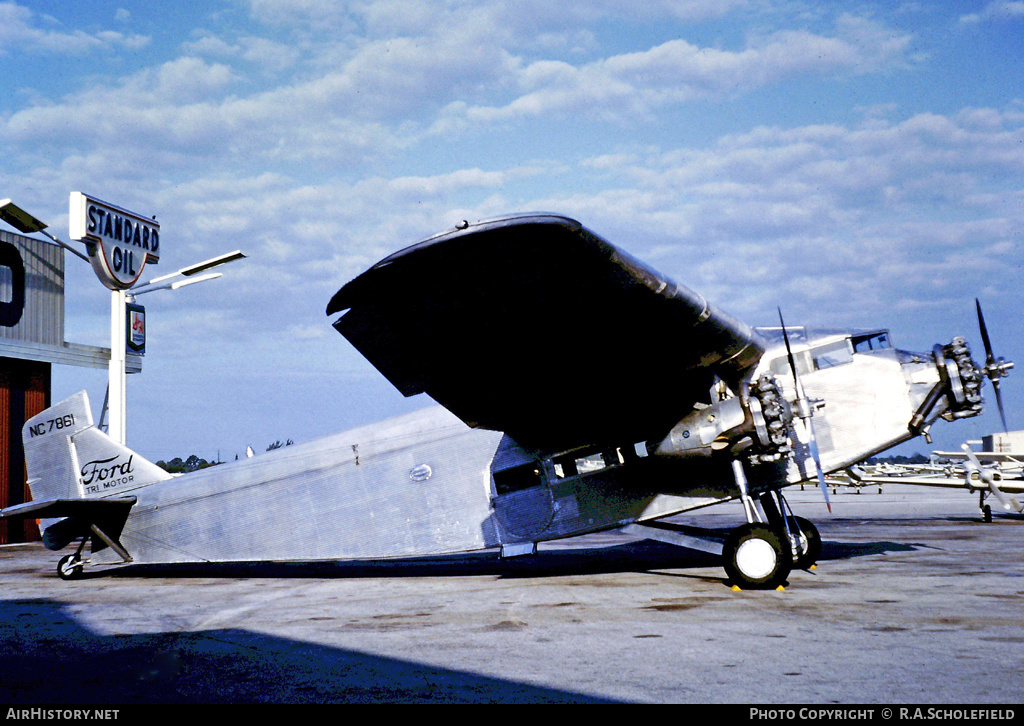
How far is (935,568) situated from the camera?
12.1 meters

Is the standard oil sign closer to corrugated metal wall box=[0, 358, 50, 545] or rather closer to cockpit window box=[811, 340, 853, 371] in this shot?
corrugated metal wall box=[0, 358, 50, 545]

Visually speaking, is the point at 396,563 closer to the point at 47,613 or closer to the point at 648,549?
the point at 648,549

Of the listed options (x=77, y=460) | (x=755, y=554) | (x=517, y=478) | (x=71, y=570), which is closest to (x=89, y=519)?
(x=71, y=570)

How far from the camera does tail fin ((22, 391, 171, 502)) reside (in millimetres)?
14484

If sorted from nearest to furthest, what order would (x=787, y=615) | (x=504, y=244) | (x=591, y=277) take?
(x=504, y=244) < (x=591, y=277) < (x=787, y=615)

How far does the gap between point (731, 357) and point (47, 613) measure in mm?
9672

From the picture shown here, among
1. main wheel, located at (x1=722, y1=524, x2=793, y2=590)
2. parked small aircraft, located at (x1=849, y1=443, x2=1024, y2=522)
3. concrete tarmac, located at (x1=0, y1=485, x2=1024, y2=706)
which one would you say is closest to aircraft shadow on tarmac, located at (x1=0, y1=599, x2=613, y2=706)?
concrete tarmac, located at (x1=0, y1=485, x2=1024, y2=706)

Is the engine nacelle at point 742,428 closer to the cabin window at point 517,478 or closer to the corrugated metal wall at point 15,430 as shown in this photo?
the cabin window at point 517,478

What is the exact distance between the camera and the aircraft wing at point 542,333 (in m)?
7.00

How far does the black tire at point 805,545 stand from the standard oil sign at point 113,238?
2337 cm

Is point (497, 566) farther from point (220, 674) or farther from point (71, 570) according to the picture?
point (220, 674)

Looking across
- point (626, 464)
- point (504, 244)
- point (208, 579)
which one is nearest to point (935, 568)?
point (626, 464)

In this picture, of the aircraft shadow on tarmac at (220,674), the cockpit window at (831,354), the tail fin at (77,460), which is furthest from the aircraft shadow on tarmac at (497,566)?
the aircraft shadow on tarmac at (220,674)

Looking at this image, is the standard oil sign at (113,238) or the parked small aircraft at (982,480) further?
the standard oil sign at (113,238)
